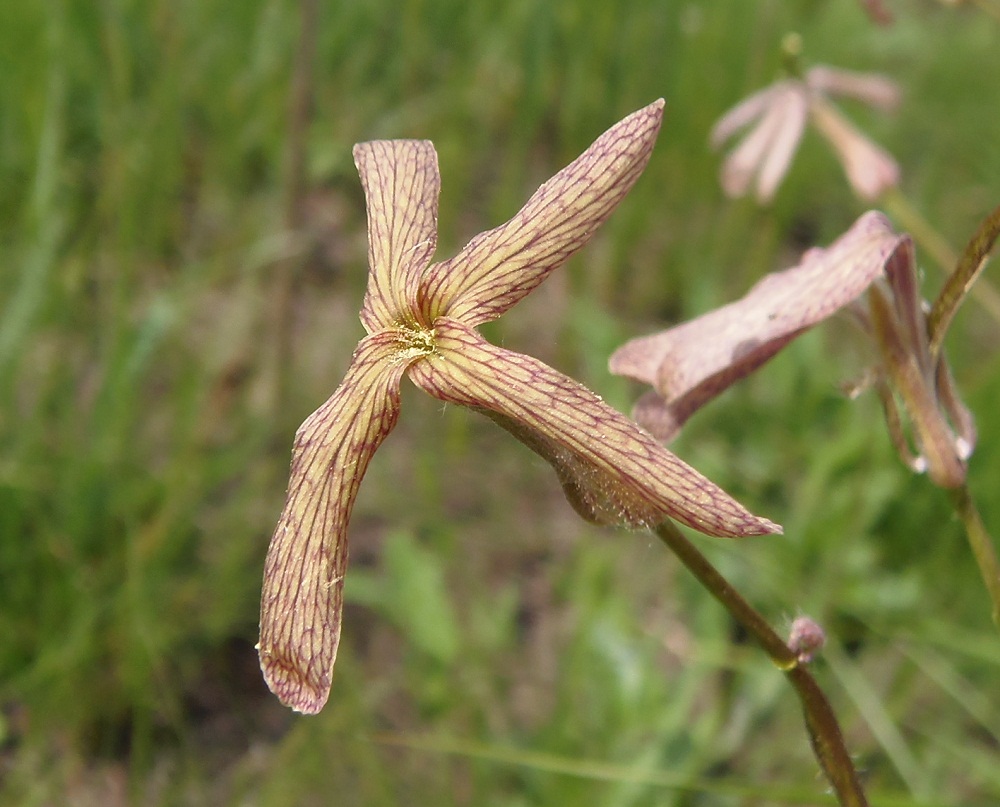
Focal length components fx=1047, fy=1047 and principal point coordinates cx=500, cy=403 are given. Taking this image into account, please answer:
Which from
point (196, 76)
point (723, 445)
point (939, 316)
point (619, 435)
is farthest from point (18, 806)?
point (196, 76)

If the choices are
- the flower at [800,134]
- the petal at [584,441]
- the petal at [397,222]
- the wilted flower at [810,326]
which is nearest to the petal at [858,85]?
the flower at [800,134]

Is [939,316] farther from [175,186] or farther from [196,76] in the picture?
[196,76]

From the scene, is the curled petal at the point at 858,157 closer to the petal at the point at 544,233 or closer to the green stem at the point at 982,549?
the green stem at the point at 982,549

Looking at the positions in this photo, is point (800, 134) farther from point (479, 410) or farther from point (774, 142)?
point (479, 410)

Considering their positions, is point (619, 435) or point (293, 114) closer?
point (619, 435)

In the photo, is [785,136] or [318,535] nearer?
[318,535]

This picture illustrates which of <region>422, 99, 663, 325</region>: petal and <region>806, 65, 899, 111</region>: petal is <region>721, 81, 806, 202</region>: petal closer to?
<region>806, 65, 899, 111</region>: petal

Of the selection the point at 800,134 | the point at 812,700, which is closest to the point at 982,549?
the point at 812,700
